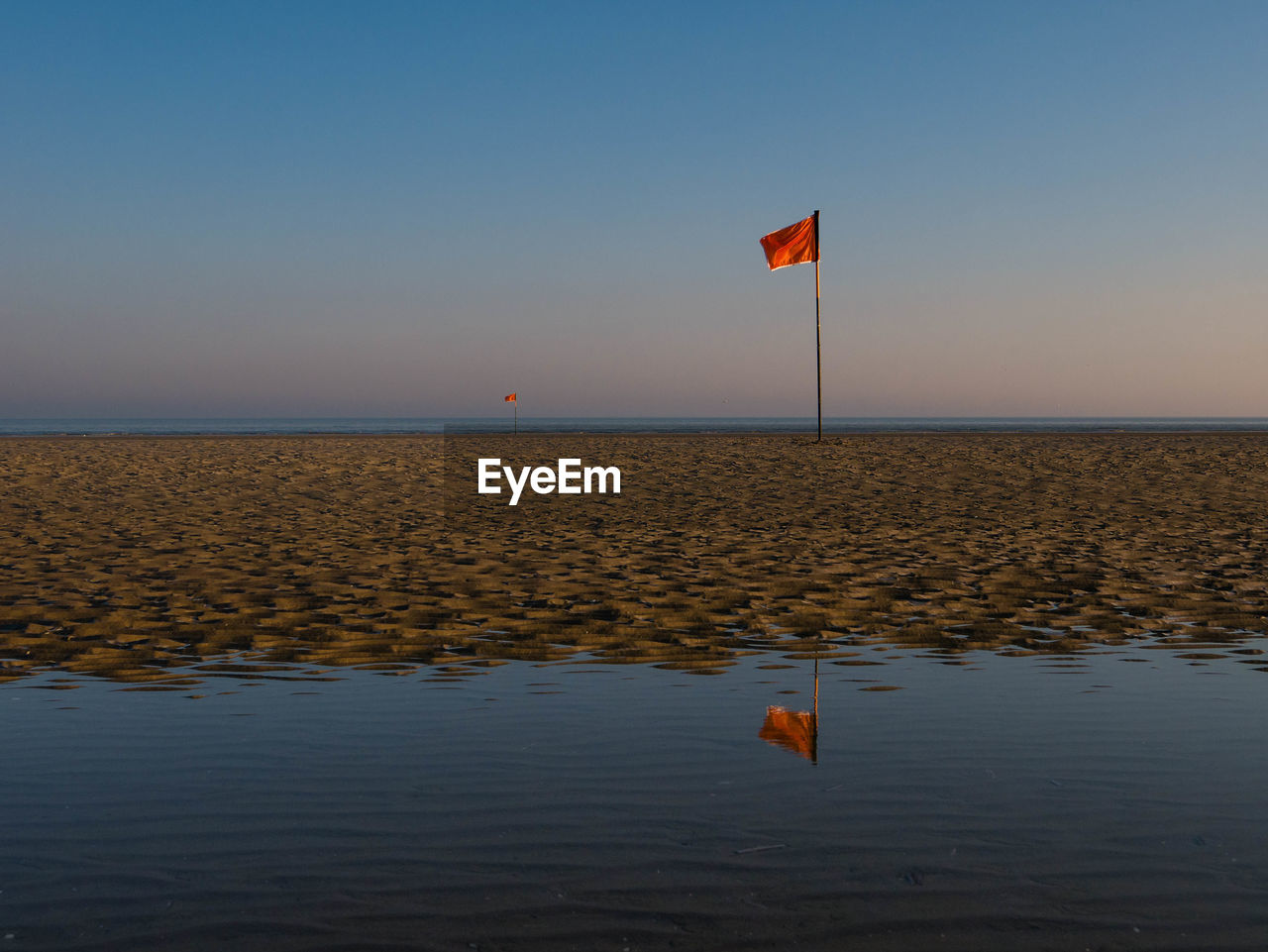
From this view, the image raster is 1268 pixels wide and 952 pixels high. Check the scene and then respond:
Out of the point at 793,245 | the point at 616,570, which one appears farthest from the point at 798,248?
the point at 616,570

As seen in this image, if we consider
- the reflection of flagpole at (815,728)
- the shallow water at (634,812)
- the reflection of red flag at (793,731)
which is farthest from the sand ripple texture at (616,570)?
the reflection of red flag at (793,731)

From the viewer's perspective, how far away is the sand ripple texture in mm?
11203

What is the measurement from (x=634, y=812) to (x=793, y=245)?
1192 inches

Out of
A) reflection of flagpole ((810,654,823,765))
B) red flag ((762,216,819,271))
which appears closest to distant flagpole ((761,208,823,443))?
red flag ((762,216,819,271))

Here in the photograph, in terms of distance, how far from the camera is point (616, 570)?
1584cm

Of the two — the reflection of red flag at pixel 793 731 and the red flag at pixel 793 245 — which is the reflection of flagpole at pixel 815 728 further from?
the red flag at pixel 793 245

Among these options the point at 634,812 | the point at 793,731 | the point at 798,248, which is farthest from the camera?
the point at 798,248

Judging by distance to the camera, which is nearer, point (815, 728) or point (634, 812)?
point (634, 812)

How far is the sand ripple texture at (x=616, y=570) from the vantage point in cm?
1120

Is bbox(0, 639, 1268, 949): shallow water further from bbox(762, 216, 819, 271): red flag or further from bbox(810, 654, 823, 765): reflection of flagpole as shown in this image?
bbox(762, 216, 819, 271): red flag

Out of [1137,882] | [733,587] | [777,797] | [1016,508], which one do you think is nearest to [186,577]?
[733,587]

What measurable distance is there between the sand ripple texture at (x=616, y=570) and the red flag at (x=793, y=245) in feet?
24.4

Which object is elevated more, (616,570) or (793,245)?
(793,245)

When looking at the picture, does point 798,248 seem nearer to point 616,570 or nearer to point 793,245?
point 793,245
